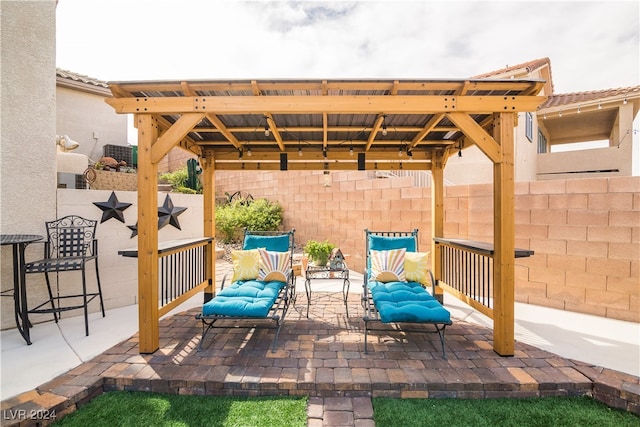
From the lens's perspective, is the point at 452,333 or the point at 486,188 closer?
the point at 452,333

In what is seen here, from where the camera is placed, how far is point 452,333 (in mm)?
3439

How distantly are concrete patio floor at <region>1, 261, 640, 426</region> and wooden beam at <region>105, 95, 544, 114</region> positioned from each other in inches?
101

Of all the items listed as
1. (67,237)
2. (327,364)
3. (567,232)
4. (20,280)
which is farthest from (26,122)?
(567,232)

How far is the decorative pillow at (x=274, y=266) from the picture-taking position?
389 cm

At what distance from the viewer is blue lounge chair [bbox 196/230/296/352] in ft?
9.75

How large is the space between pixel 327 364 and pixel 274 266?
160 cm

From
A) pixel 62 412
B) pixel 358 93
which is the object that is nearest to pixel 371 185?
pixel 358 93

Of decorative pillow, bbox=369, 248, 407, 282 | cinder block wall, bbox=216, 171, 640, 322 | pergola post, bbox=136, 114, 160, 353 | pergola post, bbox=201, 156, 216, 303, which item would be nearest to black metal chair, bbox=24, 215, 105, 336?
pergola post, bbox=136, 114, 160, 353

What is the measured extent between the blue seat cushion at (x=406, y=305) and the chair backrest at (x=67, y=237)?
3.90m

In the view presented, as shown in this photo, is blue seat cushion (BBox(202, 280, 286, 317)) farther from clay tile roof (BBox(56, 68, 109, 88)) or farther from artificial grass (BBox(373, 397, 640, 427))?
clay tile roof (BBox(56, 68, 109, 88))

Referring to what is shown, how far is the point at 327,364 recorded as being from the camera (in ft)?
8.94

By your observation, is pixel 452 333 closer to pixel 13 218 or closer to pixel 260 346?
pixel 260 346

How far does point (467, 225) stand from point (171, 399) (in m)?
4.95

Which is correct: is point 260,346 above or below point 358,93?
below
